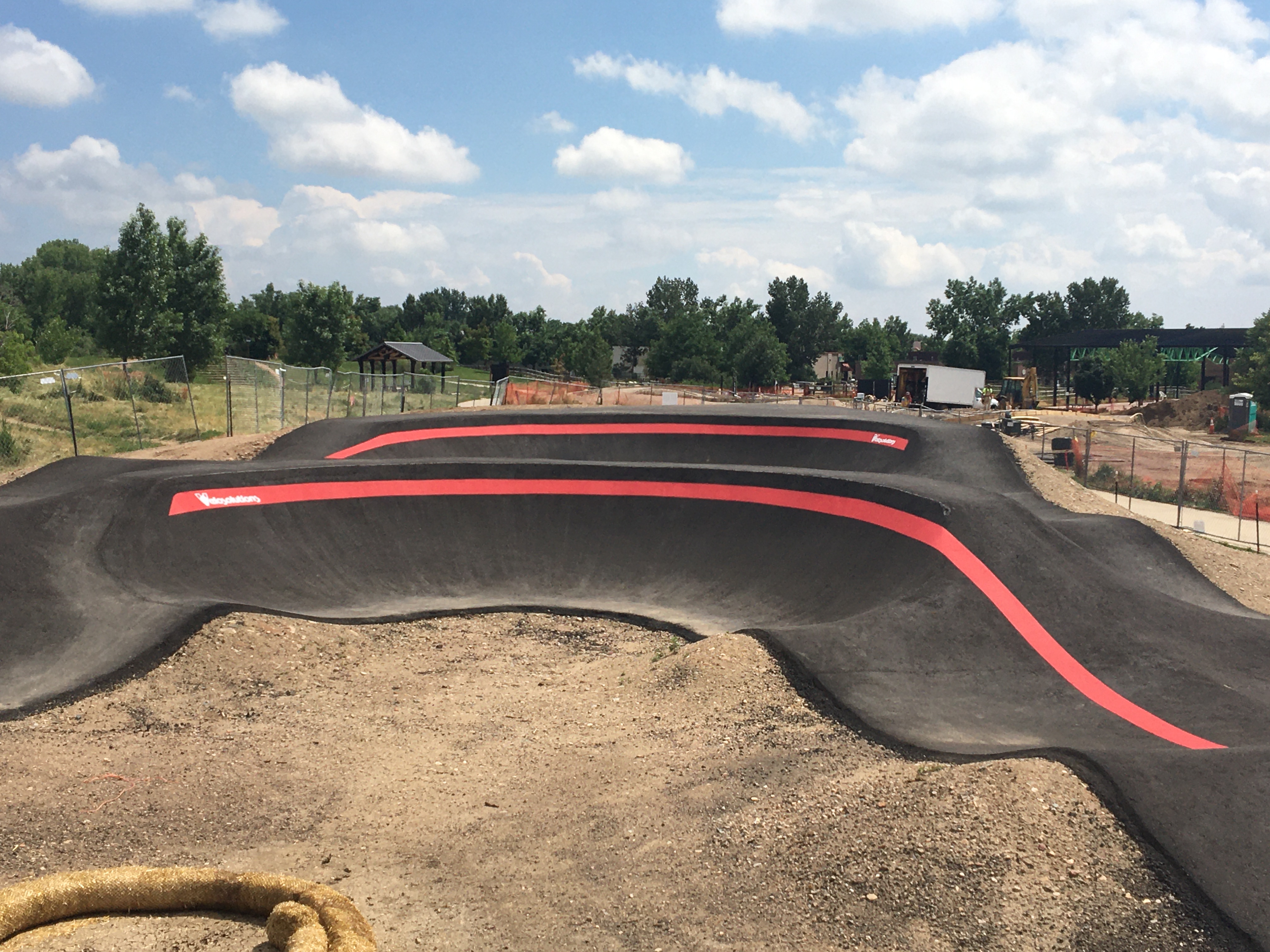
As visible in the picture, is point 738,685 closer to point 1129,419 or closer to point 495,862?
point 495,862

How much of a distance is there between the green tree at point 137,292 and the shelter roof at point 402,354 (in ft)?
43.8

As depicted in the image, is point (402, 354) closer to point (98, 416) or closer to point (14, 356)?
point (14, 356)

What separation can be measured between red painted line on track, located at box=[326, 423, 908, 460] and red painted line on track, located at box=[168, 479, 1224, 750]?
21.6 ft

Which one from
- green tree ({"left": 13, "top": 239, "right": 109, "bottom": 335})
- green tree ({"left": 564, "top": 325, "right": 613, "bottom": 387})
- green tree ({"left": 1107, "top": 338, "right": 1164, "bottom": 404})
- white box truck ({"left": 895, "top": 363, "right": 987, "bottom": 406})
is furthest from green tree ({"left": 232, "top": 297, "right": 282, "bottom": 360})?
green tree ({"left": 1107, "top": 338, "right": 1164, "bottom": 404})

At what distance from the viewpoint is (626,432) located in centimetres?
2980

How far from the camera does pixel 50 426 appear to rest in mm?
28156

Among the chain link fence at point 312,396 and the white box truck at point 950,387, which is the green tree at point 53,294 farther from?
the white box truck at point 950,387

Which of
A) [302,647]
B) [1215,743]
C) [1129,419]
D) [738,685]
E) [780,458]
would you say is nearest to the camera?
[1215,743]

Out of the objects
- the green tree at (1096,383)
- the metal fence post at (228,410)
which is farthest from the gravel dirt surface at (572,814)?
the green tree at (1096,383)

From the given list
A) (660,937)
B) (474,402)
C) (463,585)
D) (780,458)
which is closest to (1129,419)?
(780,458)

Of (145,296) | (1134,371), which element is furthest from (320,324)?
(1134,371)

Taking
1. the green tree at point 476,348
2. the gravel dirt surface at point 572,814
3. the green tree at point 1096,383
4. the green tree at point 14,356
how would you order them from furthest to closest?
the green tree at point 476,348 < the green tree at point 1096,383 < the green tree at point 14,356 < the gravel dirt surface at point 572,814

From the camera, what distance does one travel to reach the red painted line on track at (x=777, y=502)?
1166 cm

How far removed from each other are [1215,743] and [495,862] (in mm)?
8290
